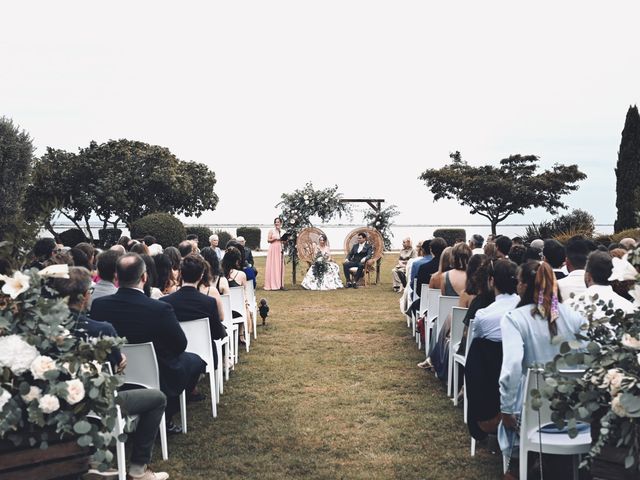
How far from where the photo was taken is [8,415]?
299 centimetres

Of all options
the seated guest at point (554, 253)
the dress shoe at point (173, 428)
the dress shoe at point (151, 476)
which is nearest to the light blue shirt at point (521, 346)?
the dress shoe at point (151, 476)

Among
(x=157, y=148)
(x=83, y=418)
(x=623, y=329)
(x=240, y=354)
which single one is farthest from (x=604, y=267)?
(x=157, y=148)

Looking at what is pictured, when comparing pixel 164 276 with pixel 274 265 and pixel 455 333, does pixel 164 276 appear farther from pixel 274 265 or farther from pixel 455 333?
pixel 274 265

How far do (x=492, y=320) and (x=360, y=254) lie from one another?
13.9 m

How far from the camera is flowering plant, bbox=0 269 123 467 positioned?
304cm

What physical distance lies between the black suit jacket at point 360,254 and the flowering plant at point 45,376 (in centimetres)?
1576

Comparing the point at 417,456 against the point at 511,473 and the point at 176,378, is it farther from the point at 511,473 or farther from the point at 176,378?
the point at 176,378

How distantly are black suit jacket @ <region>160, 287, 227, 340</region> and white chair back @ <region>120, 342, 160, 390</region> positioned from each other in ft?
4.54

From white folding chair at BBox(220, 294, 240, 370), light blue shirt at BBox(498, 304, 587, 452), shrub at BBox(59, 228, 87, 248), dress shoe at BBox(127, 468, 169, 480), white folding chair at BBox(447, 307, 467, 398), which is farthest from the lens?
shrub at BBox(59, 228, 87, 248)

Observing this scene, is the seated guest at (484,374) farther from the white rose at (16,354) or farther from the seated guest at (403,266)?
the seated guest at (403,266)

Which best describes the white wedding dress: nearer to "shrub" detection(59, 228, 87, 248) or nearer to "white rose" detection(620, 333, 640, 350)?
"shrub" detection(59, 228, 87, 248)

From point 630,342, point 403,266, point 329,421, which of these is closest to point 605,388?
point 630,342

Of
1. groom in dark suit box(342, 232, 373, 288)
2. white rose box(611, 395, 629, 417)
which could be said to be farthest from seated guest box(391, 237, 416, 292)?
white rose box(611, 395, 629, 417)

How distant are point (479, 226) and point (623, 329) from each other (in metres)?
62.0
